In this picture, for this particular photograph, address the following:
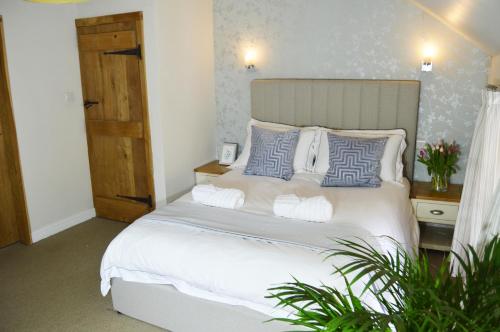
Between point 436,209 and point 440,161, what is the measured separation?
386mm

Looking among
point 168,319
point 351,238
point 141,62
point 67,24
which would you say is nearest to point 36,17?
point 67,24

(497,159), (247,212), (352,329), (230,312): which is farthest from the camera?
(247,212)

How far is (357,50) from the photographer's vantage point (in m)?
3.70

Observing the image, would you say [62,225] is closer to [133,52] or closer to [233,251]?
[133,52]

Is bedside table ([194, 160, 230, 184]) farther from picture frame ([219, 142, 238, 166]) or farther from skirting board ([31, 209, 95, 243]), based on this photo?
skirting board ([31, 209, 95, 243])

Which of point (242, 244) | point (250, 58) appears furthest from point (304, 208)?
point (250, 58)

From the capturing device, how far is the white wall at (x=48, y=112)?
355 cm

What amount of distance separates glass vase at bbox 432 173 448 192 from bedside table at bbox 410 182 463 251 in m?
0.04

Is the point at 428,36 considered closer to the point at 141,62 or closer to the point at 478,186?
the point at 478,186

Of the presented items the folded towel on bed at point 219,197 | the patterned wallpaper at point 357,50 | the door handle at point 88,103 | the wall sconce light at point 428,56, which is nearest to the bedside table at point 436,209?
the patterned wallpaper at point 357,50

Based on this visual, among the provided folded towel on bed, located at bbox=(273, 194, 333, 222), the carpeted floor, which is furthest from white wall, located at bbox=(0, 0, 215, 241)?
folded towel on bed, located at bbox=(273, 194, 333, 222)

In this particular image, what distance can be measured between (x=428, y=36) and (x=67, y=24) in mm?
3219

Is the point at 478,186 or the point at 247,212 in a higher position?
the point at 478,186

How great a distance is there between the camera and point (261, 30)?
4.04 meters
